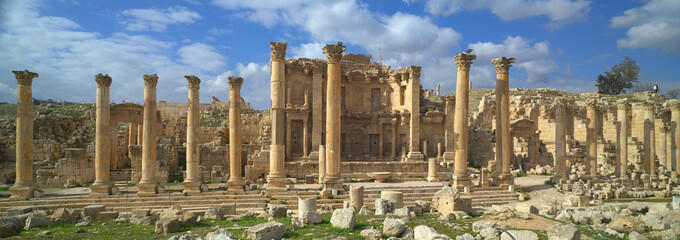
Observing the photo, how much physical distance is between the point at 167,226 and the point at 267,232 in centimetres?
355

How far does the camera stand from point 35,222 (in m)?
14.6

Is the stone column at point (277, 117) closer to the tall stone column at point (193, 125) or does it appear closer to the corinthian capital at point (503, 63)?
the tall stone column at point (193, 125)

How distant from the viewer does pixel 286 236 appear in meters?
12.1

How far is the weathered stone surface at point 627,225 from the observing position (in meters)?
13.4

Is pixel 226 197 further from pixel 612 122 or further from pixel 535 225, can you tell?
pixel 612 122

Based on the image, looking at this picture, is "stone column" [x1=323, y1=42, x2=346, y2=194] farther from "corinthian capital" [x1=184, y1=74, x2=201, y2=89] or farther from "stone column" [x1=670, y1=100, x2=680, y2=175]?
"stone column" [x1=670, y1=100, x2=680, y2=175]

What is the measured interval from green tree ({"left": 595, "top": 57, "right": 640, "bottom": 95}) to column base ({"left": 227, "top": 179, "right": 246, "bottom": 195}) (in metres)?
64.9

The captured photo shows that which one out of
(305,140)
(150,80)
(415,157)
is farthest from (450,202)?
(305,140)

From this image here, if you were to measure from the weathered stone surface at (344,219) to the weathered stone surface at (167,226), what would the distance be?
4.80 m

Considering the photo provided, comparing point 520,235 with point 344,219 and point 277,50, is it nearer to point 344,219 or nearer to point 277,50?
point 344,219

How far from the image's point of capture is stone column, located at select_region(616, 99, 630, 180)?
90.6 feet

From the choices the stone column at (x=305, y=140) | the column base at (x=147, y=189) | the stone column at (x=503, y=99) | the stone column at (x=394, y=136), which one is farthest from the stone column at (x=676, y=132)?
the column base at (x=147, y=189)

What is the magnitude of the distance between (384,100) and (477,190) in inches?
659

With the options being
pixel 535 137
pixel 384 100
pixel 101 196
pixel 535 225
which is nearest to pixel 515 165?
pixel 535 137
